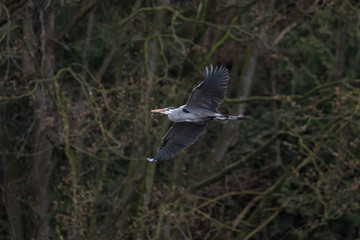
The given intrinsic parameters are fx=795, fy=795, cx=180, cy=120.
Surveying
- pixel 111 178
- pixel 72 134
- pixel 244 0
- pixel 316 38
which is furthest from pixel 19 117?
pixel 316 38

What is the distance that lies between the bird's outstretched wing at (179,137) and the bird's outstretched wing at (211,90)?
49 centimetres

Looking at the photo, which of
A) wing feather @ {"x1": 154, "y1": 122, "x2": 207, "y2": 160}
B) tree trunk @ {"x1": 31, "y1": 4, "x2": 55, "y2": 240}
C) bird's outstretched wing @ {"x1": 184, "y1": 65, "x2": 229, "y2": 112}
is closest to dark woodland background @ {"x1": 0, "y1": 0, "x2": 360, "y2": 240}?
tree trunk @ {"x1": 31, "y1": 4, "x2": 55, "y2": 240}

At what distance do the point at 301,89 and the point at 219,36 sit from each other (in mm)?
2562

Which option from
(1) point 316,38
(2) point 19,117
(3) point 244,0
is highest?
(3) point 244,0

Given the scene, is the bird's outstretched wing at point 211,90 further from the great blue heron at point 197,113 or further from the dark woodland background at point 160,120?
the dark woodland background at point 160,120

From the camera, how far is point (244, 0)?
13.9 metres

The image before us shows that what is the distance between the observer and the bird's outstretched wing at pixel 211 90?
7750 mm

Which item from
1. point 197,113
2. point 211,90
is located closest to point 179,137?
point 197,113

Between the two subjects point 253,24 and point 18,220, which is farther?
point 18,220

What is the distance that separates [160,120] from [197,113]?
520 centimetres

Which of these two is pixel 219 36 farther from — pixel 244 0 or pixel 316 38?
pixel 316 38

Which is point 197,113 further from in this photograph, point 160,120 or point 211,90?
point 160,120

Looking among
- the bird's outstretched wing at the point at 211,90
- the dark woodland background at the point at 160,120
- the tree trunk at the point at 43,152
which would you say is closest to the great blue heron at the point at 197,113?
the bird's outstretched wing at the point at 211,90

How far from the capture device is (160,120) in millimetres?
13195
